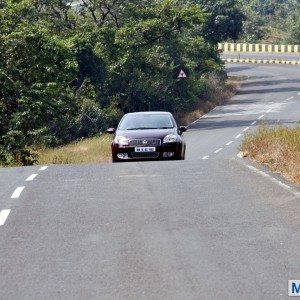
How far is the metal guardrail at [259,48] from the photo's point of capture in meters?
98.9

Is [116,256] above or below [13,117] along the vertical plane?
above

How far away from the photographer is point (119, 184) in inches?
607

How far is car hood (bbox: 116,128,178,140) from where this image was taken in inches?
855

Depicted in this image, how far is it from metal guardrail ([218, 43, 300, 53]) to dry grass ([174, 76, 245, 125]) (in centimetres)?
2136

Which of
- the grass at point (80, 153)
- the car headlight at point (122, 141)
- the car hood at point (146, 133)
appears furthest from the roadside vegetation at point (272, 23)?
the car headlight at point (122, 141)

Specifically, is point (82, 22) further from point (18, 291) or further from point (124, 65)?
point (18, 291)

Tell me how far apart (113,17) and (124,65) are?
13.5 ft

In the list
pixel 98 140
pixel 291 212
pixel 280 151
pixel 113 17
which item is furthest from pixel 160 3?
pixel 291 212

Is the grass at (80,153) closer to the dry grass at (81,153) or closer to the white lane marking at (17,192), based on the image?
the dry grass at (81,153)

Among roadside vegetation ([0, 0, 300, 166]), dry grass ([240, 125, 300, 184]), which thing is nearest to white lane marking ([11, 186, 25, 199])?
dry grass ([240, 125, 300, 184])

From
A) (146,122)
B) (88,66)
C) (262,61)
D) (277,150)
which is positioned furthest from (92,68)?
(262,61)

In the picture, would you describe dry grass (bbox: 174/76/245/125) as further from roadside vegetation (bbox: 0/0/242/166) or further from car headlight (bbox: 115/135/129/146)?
car headlight (bbox: 115/135/129/146)

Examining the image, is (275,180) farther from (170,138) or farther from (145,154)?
(145,154)

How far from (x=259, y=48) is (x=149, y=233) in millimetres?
92454
